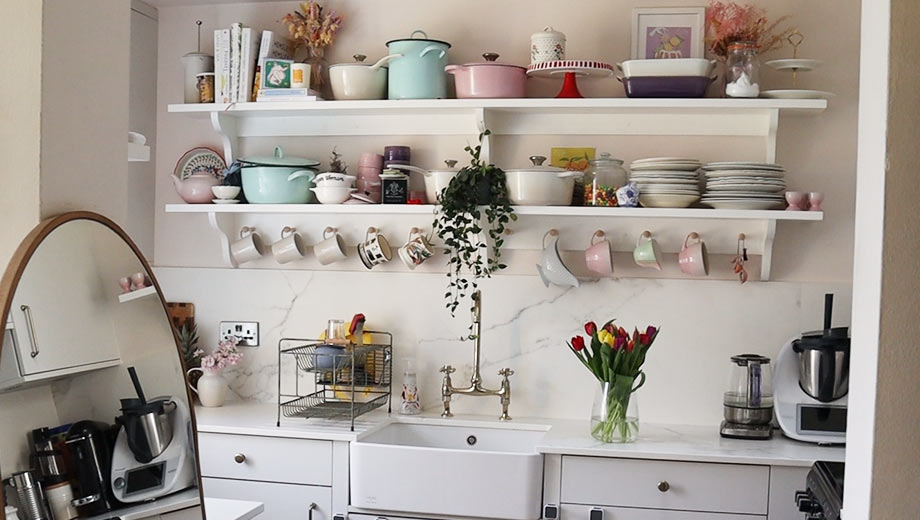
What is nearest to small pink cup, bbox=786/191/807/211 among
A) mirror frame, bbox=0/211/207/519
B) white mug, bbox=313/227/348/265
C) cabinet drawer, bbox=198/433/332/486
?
white mug, bbox=313/227/348/265

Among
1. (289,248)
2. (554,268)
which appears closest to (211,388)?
(289,248)

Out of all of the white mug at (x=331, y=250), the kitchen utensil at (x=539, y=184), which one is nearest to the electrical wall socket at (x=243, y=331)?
the white mug at (x=331, y=250)

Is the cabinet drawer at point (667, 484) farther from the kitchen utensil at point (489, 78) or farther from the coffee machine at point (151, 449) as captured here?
the coffee machine at point (151, 449)

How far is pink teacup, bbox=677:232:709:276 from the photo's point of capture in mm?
3154

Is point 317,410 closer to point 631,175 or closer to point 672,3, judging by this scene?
point 631,175

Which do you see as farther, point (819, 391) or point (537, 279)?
point (537, 279)

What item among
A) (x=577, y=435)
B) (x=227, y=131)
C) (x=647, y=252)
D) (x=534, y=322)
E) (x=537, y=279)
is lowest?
(x=577, y=435)

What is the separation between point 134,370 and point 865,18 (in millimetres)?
1330

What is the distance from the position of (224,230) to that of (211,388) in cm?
57

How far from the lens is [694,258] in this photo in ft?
10.4

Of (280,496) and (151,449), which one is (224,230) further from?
(151,449)

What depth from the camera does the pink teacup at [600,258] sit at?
3201 millimetres

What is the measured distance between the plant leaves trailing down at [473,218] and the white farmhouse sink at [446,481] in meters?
0.57

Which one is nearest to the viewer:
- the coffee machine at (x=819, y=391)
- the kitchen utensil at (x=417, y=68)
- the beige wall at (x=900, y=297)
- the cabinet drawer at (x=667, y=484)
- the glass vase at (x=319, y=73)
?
the beige wall at (x=900, y=297)
